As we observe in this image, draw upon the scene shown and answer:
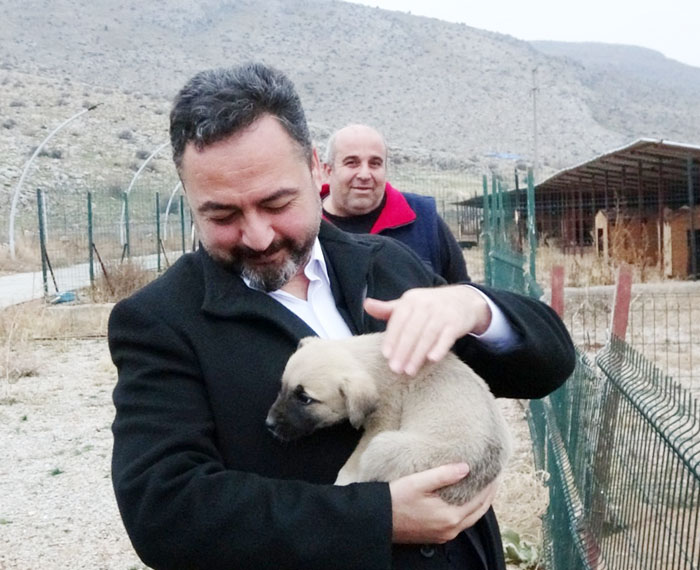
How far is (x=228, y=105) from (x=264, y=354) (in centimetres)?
61

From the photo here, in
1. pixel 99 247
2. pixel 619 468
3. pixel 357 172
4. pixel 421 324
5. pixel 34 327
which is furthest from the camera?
pixel 99 247

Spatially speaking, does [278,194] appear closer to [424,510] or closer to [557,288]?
[424,510]

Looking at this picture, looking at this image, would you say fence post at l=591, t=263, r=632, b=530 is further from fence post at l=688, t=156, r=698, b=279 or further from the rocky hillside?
the rocky hillside

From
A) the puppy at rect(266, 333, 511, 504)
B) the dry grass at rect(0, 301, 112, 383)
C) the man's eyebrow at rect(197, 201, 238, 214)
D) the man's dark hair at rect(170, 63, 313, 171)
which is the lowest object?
the dry grass at rect(0, 301, 112, 383)

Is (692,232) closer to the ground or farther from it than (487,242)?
farther from it

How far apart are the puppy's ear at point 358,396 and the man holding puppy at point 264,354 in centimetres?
8

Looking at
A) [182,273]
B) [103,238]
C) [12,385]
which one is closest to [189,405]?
[182,273]

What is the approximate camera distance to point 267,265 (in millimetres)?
2299

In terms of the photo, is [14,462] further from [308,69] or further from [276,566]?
[308,69]

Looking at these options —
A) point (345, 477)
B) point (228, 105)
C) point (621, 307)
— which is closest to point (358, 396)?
point (345, 477)

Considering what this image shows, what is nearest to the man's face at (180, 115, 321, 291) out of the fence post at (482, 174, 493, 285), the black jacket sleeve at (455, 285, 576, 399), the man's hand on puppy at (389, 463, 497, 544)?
the black jacket sleeve at (455, 285, 576, 399)

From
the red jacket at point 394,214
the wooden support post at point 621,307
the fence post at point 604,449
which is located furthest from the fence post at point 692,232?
the fence post at point 604,449

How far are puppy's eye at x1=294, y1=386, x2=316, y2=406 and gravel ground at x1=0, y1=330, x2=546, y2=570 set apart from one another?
4.35 meters

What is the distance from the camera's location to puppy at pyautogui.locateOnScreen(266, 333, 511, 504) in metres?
2.18
